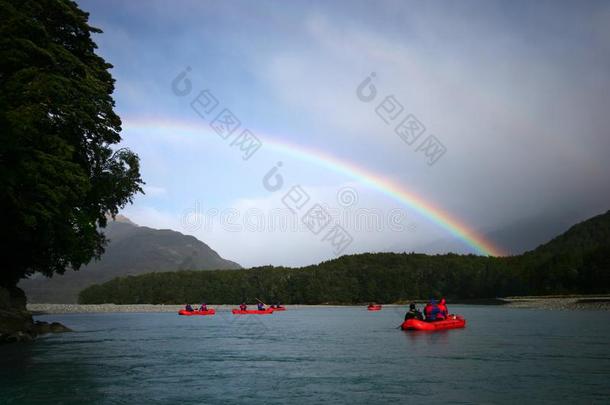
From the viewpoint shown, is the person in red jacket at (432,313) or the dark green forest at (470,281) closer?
the person in red jacket at (432,313)

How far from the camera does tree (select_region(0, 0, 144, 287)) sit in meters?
25.5

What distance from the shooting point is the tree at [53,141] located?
25.5m

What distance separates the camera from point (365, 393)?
19.1 m

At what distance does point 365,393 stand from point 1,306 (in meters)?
29.4

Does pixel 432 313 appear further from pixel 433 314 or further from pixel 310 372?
pixel 310 372

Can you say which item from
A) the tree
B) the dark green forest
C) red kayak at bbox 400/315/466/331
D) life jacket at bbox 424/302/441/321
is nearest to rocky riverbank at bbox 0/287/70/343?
the tree

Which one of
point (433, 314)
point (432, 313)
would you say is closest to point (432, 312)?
point (432, 313)

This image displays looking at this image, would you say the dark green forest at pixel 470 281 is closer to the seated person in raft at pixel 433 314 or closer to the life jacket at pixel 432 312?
the seated person in raft at pixel 433 314

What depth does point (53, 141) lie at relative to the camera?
26922mm

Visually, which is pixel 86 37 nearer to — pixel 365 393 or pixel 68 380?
pixel 68 380

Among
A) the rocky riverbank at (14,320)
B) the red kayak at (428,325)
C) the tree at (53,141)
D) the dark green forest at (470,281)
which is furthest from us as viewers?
the dark green forest at (470,281)

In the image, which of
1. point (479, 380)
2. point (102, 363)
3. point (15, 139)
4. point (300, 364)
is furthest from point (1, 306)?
point (479, 380)

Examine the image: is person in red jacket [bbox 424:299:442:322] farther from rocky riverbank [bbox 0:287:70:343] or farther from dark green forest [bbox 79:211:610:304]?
dark green forest [bbox 79:211:610:304]

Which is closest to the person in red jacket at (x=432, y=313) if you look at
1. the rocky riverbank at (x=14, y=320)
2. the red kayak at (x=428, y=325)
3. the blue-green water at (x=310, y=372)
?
the red kayak at (x=428, y=325)
